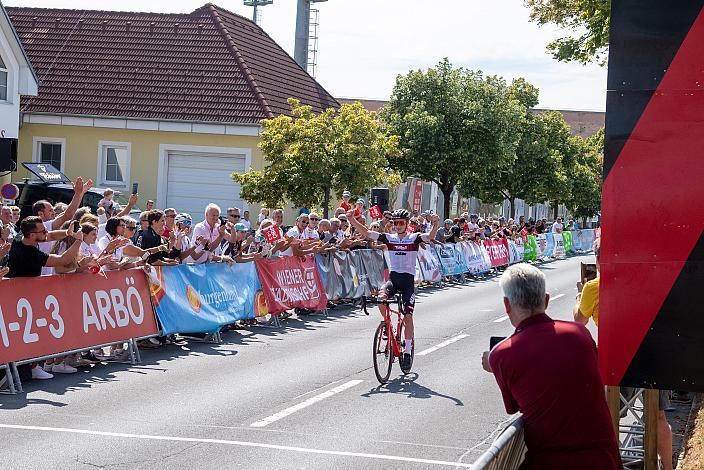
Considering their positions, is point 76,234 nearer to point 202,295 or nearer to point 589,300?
point 202,295

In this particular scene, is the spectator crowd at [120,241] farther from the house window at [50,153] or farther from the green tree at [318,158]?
the house window at [50,153]

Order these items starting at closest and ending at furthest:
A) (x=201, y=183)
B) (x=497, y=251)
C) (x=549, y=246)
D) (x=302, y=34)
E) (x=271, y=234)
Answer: (x=271, y=234)
(x=201, y=183)
(x=497, y=251)
(x=549, y=246)
(x=302, y=34)

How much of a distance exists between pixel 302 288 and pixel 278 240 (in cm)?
101

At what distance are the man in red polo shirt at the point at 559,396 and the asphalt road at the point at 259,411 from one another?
13.5 ft

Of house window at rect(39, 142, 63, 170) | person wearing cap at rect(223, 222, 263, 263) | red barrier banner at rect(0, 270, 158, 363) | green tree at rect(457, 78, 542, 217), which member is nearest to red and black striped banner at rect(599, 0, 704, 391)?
red barrier banner at rect(0, 270, 158, 363)

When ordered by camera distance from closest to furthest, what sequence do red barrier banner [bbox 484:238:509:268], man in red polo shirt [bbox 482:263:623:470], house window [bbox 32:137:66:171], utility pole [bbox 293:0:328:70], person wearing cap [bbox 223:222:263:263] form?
man in red polo shirt [bbox 482:263:623:470], person wearing cap [bbox 223:222:263:263], red barrier banner [bbox 484:238:509:268], house window [bbox 32:137:66:171], utility pole [bbox 293:0:328:70]

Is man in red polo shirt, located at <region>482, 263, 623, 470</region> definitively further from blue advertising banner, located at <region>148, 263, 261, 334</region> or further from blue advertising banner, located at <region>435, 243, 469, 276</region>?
blue advertising banner, located at <region>435, 243, 469, 276</region>

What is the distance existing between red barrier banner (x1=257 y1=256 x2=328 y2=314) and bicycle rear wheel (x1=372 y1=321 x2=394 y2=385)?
17.5ft

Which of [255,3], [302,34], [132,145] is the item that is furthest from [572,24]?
[255,3]

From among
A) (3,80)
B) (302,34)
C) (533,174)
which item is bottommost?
(533,174)

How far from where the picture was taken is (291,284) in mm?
19297

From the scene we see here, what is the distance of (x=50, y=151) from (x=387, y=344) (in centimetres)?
2890

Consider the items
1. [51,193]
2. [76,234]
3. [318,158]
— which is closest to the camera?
[76,234]

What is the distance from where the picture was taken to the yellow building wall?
37219 mm
